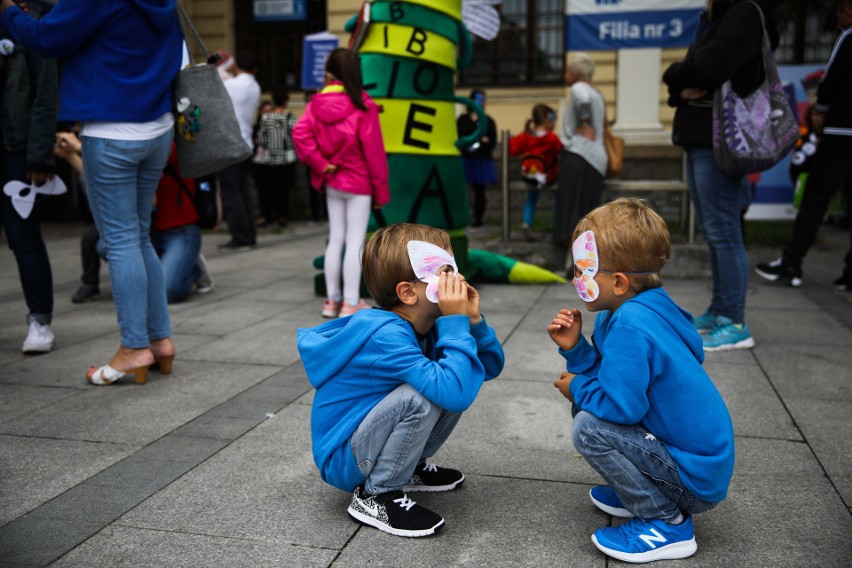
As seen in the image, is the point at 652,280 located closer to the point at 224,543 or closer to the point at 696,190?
the point at 224,543

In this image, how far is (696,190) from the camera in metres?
4.47

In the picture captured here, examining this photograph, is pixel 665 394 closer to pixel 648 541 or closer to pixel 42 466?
pixel 648 541

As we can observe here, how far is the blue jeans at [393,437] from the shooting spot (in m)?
2.25

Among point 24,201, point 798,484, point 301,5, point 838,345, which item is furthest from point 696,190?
point 301,5

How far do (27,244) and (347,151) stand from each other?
1.86m

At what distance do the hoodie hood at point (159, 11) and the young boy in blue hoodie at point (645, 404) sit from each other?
2.29 m

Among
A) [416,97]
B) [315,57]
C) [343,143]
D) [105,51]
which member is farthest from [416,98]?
[315,57]

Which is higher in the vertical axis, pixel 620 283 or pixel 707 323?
pixel 620 283

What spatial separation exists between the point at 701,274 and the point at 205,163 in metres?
4.50

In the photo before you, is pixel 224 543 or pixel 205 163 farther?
pixel 205 163

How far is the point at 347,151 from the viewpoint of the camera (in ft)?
16.7

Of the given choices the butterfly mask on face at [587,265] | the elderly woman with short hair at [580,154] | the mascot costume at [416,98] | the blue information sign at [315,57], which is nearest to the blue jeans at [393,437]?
the butterfly mask on face at [587,265]

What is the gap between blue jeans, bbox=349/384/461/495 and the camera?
2.25 m

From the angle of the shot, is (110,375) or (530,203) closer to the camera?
(110,375)
